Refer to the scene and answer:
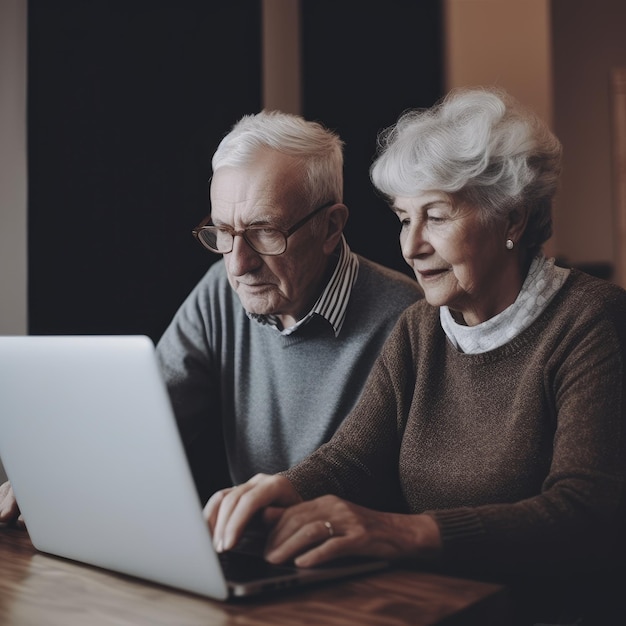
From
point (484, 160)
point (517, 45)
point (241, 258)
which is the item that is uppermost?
point (517, 45)

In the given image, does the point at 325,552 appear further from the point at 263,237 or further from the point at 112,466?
the point at 263,237

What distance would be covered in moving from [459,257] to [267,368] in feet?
2.11

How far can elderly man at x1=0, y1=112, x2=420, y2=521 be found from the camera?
1.87 meters

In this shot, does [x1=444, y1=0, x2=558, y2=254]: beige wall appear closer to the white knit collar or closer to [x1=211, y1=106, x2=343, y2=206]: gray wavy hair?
[x1=211, y1=106, x2=343, y2=206]: gray wavy hair

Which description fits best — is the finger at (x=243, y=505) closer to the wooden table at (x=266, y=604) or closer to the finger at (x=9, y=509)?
the wooden table at (x=266, y=604)

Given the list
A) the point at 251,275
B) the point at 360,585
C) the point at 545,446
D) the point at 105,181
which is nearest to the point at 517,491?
the point at 545,446

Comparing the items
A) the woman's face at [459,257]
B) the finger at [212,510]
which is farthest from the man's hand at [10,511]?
the woman's face at [459,257]

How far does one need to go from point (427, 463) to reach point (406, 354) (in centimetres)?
22

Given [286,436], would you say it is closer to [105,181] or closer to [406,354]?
[406,354]

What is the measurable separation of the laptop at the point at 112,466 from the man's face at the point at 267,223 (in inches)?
30.5

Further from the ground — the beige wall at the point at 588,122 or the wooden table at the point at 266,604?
the beige wall at the point at 588,122

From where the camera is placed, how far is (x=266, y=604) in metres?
0.97

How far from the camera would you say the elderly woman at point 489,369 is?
1.26 m

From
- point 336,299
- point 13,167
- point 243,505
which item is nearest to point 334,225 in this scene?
point 336,299
